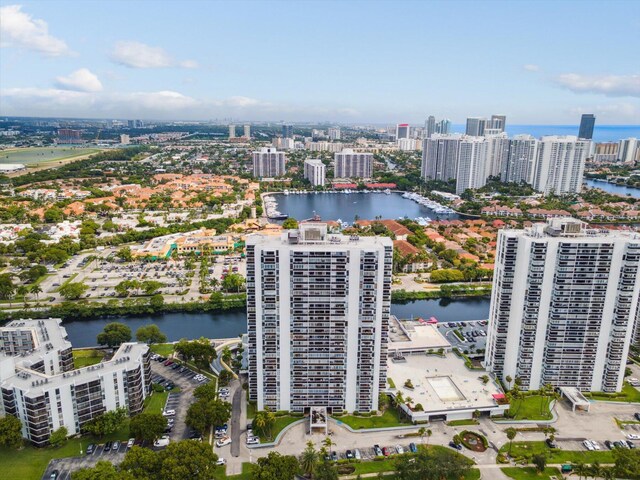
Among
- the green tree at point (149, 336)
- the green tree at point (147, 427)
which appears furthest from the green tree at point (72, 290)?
the green tree at point (147, 427)

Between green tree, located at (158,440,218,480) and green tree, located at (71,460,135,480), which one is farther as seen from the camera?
green tree, located at (158,440,218,480)

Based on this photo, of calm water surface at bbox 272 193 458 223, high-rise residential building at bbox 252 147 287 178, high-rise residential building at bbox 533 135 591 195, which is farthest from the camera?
high-rise residential building at bbox 252 147 287 178

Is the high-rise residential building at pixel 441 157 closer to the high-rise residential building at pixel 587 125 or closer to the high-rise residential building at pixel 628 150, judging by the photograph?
the high-rise residential building at pixel 628 150

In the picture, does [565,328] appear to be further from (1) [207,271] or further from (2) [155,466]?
(1) [207,271]

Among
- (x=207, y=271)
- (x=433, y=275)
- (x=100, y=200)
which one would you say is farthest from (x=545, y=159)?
(x=100, y=200)

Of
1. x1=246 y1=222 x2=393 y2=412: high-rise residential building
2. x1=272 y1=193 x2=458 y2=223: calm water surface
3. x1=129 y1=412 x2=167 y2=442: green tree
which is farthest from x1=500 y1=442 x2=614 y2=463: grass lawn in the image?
x1=272 y1=193 x2=458 y2=223: calm water surface

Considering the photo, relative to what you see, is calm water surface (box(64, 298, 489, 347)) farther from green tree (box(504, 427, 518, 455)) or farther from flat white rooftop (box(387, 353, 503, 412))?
green tree (box(504, 427, 518, 455))

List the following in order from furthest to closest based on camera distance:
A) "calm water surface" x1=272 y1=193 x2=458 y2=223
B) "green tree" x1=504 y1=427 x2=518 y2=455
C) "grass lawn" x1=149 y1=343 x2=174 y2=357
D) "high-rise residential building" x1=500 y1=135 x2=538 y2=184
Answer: "high-rise residential building" x1=500 y1=135 x2=538 y2=184 → "calm water surface" x1=272 y1=193 x2=458 y2=223 → "grass lawn" x1=149 y1=343 x2=174 y2=357 → "green tree" x1=504 y1=427 x2=518 y2=455
